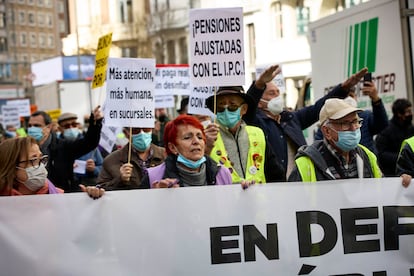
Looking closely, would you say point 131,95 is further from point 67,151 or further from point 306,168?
point 306,168

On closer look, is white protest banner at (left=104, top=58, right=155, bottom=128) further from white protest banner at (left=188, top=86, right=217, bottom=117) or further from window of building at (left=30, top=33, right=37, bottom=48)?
window of building at (left=30, top=33, right=37, bottom=48)

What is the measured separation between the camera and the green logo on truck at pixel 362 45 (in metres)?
12.5

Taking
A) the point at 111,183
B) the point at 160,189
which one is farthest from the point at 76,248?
the point at 111,183

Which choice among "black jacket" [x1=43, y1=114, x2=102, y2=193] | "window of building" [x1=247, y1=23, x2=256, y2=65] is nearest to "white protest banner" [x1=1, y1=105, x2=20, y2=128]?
"black jacket" [x1=43, y1=114, x2=102, y2=193]

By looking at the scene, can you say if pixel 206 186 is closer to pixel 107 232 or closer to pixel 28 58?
pixel 107 232

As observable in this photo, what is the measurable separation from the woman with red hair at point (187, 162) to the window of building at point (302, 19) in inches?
1342

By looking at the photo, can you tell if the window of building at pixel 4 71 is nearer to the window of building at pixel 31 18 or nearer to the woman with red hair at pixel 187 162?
the window of building at pixel 31 18

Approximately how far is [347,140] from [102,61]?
389 cm

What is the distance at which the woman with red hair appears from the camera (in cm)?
599

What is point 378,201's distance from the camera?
5918mm

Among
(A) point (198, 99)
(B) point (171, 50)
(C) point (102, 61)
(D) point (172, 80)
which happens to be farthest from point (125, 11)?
(A) point (198, 99)

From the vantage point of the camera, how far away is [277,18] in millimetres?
41375

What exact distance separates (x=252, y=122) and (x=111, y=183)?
133cm

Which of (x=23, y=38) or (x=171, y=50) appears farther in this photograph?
(x=23, y=38)
